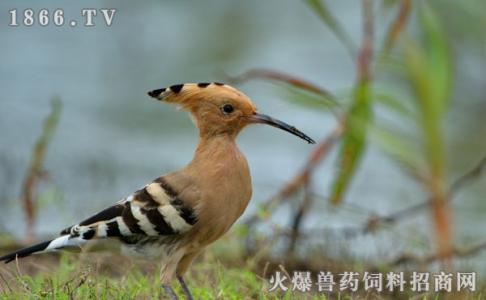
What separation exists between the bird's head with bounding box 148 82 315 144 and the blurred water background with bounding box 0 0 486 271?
1181mm

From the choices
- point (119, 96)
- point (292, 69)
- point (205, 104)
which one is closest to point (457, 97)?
point (292, 69)

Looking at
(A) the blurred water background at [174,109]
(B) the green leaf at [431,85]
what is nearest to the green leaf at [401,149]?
(B) the green leaf at [431,85]

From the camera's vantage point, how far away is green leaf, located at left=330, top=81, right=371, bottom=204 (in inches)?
179

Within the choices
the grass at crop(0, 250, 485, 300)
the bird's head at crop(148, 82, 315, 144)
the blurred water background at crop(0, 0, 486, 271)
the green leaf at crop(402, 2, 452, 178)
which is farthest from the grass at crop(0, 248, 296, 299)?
the blurred water background at crop(0, 0, 486, 271)

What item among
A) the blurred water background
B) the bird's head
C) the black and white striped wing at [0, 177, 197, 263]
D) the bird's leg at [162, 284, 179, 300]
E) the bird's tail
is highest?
the bird's head

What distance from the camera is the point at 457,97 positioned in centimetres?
866

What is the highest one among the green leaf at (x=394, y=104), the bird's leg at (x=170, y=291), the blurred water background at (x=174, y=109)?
the green leaf at (x=394, y=104)

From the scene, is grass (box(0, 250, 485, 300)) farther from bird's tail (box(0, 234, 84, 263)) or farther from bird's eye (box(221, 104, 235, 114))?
bird's eye (box(221, 104, 235, 114))

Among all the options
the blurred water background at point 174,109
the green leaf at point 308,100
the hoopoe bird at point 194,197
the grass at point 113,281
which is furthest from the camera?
the blurred water background at point 174,109

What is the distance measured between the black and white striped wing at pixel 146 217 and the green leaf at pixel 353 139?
981 millimetres

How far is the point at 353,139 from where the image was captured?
4844 mm

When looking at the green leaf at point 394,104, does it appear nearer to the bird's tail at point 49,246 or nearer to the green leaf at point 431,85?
the green leaf at point 431,85

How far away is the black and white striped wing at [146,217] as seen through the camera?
3656mm

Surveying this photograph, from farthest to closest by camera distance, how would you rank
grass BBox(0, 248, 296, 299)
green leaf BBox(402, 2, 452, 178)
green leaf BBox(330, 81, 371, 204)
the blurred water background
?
the blurred water background, green leaf BBox(330, 81, 371, 204), green leaf BBox(402, 2, 452, 178), grass BBox(0, 248, 296, 299)
